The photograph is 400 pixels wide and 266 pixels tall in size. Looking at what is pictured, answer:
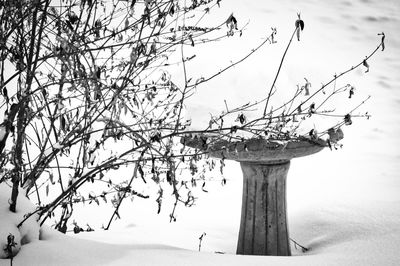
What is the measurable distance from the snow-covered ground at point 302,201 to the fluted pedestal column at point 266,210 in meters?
0.31

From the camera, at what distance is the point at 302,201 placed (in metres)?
4.45

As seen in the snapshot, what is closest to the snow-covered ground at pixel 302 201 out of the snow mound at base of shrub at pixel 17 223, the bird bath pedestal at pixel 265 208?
the snow mound at base of shrub at pixel 17 223

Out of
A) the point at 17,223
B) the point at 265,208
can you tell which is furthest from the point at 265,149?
the point at 17,223

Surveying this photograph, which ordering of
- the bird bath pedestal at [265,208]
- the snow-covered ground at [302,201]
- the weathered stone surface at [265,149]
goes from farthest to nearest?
the bird bath pedestal at [265,208], the weathered stone surface at [265,149], the snow-covered ground at [302,201]

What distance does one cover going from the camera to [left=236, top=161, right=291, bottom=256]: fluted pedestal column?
296 centimetres

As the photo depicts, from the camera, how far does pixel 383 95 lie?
8.12 metres

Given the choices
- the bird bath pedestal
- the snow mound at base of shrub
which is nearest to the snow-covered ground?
the snow mound at base of shrub

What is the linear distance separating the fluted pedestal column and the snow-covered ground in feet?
1.03

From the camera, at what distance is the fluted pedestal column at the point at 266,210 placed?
2963 mm

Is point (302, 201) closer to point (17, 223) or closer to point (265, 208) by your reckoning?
point (265, 208)

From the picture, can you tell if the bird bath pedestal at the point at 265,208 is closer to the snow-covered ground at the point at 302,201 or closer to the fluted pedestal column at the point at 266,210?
the fluted pedestal column at the point at 266,210

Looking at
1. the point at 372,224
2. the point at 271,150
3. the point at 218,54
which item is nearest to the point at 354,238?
the point at 372,224

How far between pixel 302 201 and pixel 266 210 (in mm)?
1594

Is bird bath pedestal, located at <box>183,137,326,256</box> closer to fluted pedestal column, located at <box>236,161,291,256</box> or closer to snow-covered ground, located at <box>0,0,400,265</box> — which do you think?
fluted pedestal column, located at <box>236,161,291,256</box>
